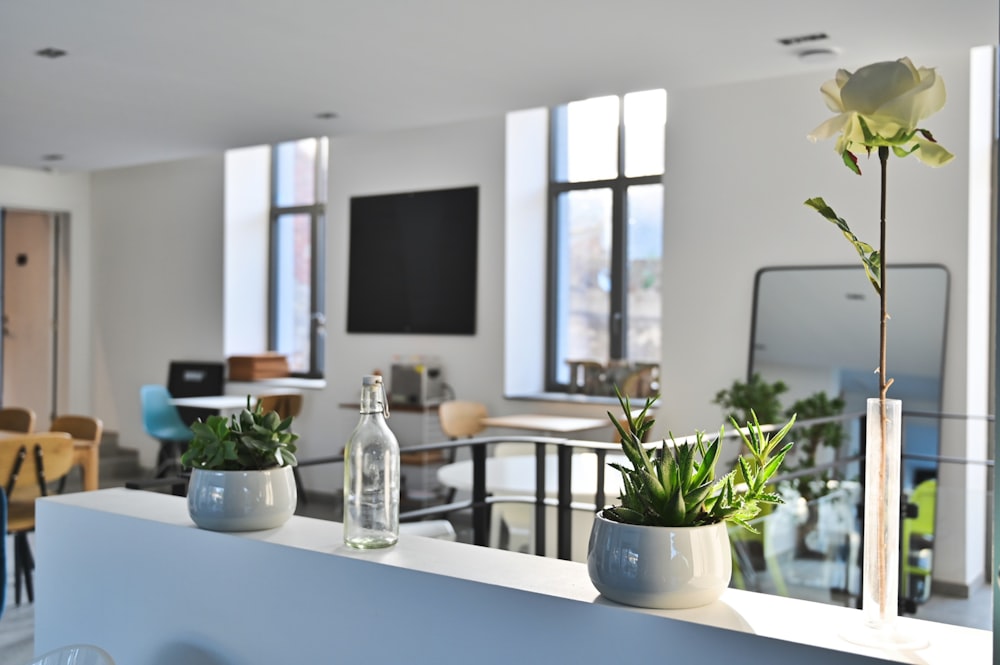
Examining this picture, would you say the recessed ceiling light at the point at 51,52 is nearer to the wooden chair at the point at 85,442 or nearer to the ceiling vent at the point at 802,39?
the wooden chair at the point at 85,442

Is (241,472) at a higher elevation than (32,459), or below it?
higher

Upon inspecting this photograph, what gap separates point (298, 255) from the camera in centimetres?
829

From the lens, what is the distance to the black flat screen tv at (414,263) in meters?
6.82

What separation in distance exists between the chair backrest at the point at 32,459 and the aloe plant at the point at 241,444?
3313mm

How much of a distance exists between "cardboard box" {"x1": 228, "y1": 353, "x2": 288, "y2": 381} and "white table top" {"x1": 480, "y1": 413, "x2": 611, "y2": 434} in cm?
241

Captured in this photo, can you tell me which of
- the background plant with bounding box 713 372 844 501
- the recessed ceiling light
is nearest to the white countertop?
the recessed ceiling light

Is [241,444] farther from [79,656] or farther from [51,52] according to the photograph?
[51,52]

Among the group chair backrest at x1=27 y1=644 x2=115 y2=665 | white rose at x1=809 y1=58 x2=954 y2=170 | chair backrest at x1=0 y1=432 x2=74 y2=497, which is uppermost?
white rose at x1=809 y1=58 x2=954 y2=170

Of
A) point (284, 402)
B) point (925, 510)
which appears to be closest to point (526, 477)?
point (925, 510)

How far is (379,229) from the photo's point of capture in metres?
7.22

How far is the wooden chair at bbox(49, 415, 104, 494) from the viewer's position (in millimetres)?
5366

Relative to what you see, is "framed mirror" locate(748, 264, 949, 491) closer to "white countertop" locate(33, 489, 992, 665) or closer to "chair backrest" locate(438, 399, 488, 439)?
"chair backrest" locate(438, 399, 488, 439)

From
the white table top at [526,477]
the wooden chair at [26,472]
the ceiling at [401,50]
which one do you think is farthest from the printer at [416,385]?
the wooden chair at [26,472]

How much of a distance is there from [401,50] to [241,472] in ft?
10.0
